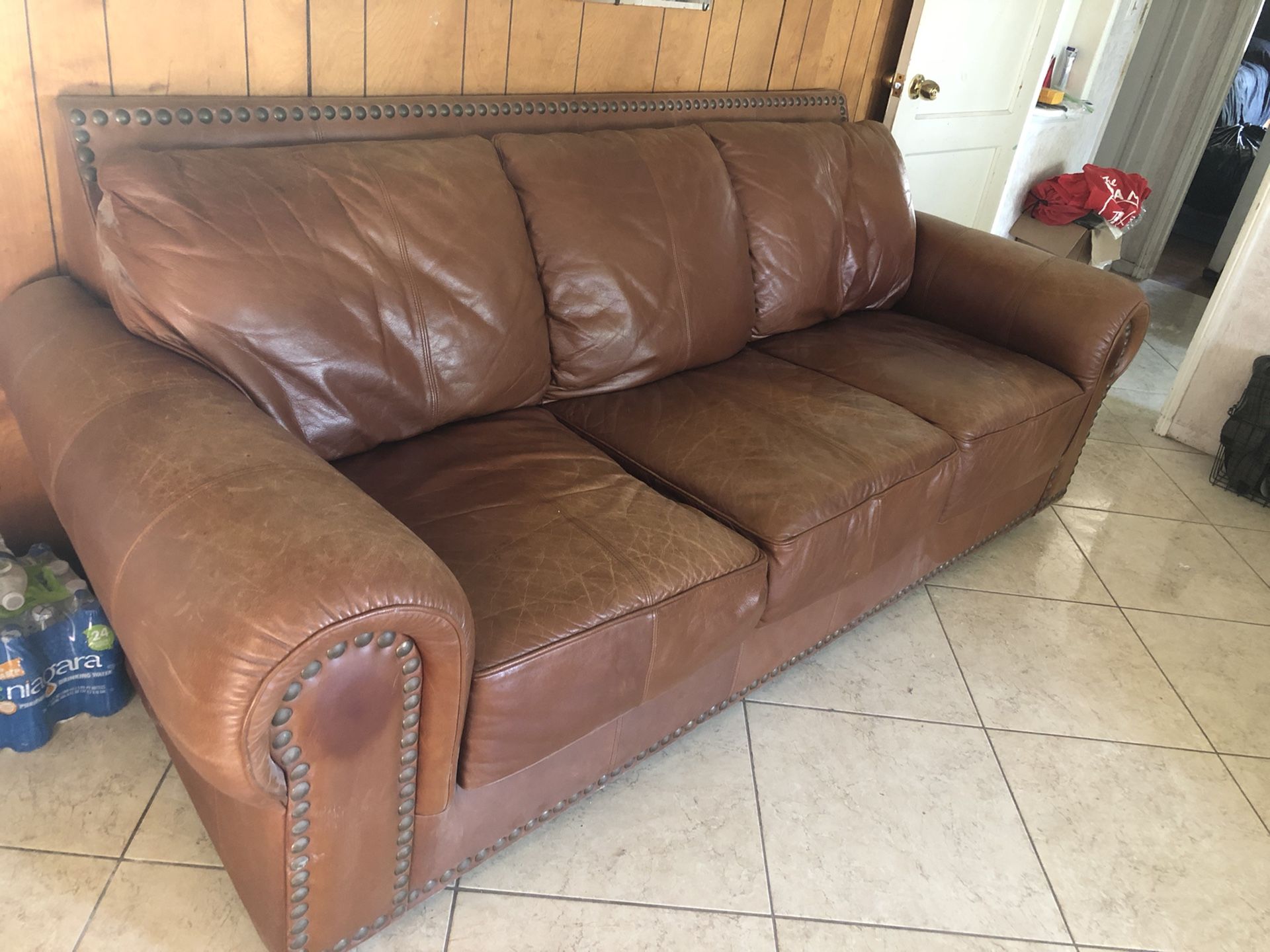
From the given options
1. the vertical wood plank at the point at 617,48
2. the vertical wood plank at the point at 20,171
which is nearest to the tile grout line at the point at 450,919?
the vertical wood plank at the point at 20,171

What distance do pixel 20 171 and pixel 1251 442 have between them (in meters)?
2.91

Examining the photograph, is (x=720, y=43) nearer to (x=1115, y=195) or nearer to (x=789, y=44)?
(x=789, y=44)

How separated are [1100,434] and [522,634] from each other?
2448mm

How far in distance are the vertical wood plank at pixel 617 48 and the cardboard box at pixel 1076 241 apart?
1.99 meters

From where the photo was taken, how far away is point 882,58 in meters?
2.56

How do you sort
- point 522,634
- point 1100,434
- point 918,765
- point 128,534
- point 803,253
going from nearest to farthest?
point 128,534 → point 522,634 → point 918,765 → point 803,253 → point 1100,434

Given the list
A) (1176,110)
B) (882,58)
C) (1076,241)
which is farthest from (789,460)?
(1176,110)

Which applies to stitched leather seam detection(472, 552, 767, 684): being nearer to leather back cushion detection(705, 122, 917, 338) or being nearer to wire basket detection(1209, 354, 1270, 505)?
leather back cushion detection(705, 122, 917, 338)

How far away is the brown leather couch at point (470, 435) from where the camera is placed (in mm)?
924

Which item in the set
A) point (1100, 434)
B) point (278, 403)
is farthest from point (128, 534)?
point (1100, 434)

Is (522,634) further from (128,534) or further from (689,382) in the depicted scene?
(689,382)

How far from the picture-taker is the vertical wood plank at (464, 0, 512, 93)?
5.55ft

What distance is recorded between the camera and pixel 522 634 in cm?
110

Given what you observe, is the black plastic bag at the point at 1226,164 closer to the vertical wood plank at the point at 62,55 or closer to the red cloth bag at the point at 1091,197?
the red cloth bag at the point at 1091,197
